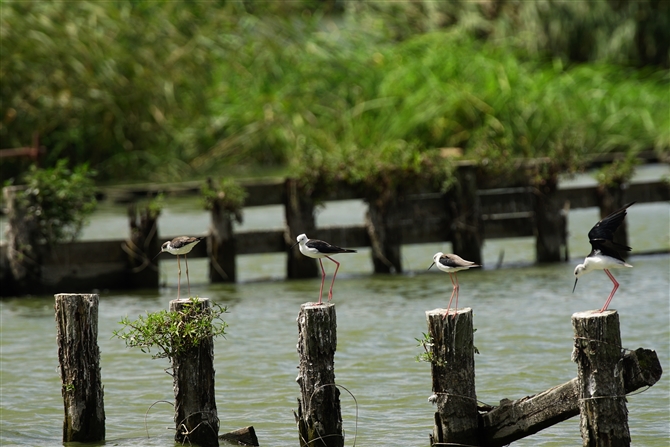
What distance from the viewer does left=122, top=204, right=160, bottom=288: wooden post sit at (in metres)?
13.1

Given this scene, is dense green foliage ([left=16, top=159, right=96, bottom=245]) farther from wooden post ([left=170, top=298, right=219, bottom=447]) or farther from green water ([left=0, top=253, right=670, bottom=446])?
wooden post ([left=170, top=298, right=219, bottom=447])

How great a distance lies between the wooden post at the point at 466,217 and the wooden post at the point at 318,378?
692 cm

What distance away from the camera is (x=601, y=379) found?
644cm

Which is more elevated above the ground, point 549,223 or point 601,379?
point 549,223

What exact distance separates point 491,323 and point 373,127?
11.1 meters

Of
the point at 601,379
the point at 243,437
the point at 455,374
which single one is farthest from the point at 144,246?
the point at 601,379

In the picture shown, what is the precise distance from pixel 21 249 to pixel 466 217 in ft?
16.8

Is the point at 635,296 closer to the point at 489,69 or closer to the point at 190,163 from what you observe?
the point at 489,69

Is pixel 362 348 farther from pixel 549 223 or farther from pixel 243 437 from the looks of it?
pixel 549 223

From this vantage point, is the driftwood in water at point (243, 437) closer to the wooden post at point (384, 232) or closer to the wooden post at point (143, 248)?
the wooden post at point (143, 248)

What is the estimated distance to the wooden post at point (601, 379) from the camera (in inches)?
253

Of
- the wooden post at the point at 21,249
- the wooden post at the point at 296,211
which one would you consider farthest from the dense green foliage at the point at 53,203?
the wooden post at the point at 296,211

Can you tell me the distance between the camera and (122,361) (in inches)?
406

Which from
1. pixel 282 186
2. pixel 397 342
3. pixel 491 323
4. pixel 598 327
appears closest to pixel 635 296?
pixel 491 323
